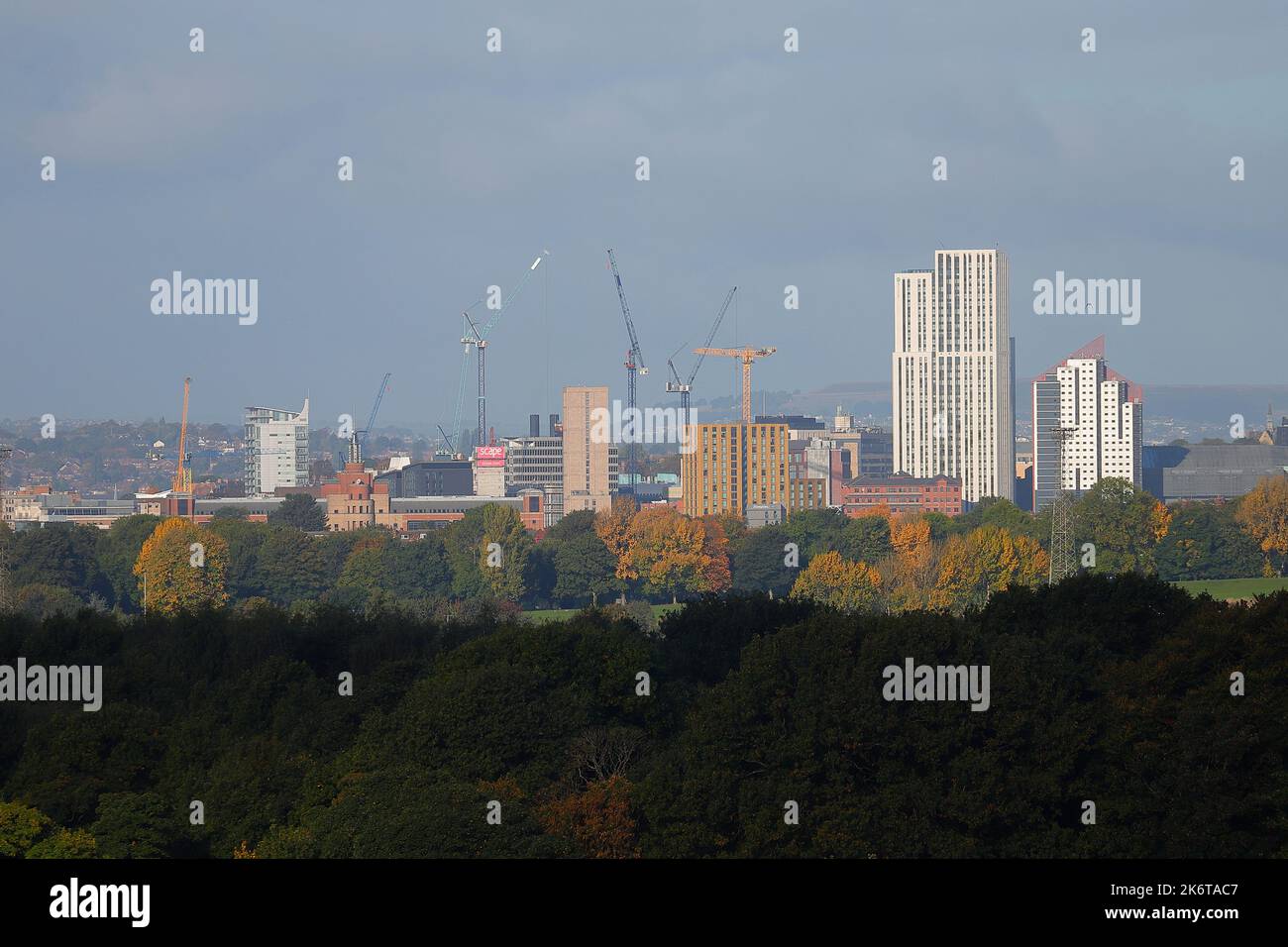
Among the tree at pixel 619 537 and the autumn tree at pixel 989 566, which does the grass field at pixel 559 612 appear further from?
the autumn tree at pixel 989 566

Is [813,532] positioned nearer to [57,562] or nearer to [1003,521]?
[1003,521]

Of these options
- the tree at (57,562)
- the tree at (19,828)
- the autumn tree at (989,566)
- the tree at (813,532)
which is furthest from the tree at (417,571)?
the tree at (19,828)

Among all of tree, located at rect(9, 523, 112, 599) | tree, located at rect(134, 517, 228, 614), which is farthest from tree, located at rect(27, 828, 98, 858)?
tree, located at rect(9, 523, 112, 599)
